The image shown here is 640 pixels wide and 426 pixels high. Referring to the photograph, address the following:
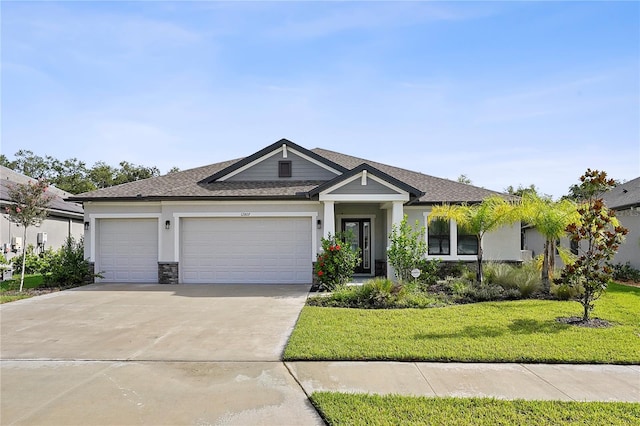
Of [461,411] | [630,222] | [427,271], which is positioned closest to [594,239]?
[427,271]

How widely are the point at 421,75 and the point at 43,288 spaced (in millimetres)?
14000

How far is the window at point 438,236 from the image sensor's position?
1488 centimetres

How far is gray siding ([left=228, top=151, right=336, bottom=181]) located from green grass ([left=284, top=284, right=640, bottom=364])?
22.3 feet

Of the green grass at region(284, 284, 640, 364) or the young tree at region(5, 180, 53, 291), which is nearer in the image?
the green grass at region(284, 284, 640, 364)

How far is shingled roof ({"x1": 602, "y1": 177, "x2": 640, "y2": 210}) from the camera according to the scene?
16.6 metres

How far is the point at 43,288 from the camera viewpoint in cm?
1301

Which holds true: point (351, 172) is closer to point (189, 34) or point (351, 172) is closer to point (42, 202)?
point (189, 34)

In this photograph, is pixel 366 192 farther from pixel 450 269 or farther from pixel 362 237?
pixel 450 269

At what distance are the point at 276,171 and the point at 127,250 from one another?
612cm

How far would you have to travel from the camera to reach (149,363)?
5.82 metres

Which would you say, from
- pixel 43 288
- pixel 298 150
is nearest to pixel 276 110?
→ pixel 298 150

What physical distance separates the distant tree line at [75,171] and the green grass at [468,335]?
127ft

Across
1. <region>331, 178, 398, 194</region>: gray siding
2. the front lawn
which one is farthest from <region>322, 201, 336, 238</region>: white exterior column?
the front lawn

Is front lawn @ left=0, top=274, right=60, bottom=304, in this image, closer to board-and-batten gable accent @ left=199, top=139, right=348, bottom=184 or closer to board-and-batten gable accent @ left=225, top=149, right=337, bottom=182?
Result: board-and-batten gable accent @ left=199, top=139, right=348, bottom=184
